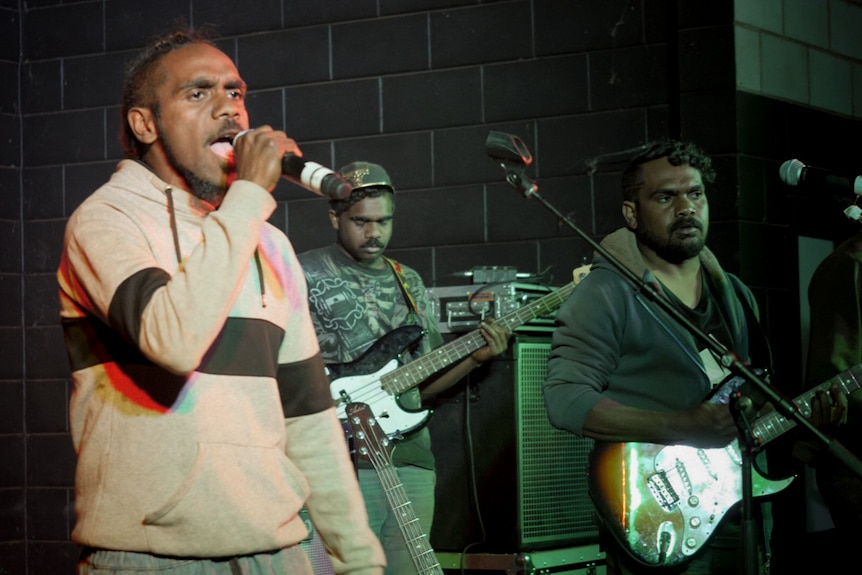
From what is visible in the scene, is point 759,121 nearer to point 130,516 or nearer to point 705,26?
point 705,26

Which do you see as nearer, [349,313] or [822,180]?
[822,180]

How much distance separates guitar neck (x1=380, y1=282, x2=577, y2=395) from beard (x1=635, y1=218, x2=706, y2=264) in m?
1.16

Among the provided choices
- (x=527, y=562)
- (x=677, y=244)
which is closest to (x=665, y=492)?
(x=677, y=244)

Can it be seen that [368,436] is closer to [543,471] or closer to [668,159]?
[543,471]

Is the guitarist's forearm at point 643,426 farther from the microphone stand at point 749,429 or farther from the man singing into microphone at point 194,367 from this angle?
the man singing into microphone at point 194,367

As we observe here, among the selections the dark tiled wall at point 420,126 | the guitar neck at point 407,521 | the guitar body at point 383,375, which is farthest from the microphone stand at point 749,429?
the dark tiled wall at point 420,126

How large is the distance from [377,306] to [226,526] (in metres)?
2.88

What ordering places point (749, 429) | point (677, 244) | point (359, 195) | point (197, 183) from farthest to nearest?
point (359, 195)
point (677, 244)
point (749, 429)
point (197, 183)

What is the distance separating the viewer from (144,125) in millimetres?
2301

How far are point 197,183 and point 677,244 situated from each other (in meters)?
1.92

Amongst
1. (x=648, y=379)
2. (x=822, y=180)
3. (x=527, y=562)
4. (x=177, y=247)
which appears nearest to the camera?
(x=177, y=247)

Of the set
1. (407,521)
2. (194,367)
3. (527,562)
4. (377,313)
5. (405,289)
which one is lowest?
(527,562)

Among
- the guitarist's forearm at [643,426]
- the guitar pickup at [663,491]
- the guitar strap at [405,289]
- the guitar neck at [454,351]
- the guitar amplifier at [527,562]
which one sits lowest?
the guitar amplifier at [527,562]

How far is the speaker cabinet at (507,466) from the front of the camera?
15.4ft
